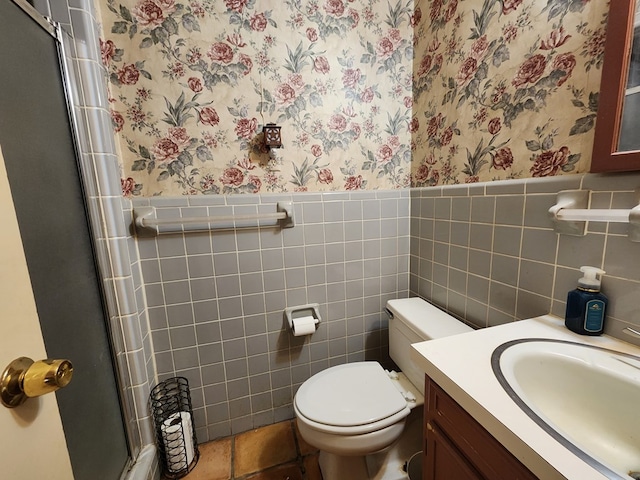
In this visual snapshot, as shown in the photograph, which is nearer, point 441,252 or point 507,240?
point 507,240

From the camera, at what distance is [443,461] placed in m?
0.70

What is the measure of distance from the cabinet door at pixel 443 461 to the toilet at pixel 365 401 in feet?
0.75

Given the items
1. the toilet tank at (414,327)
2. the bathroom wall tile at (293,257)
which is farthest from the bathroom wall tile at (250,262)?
the toilet tank at (414,327)

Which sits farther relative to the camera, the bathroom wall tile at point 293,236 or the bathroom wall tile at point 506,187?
the bathroom wall tile at point 293,236

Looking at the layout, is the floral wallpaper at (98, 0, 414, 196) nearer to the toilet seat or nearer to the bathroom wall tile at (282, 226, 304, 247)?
the bathroom wall tile at (282, 226, 304, 247)

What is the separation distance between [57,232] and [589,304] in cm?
156

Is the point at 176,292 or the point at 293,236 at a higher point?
the point at 293,236

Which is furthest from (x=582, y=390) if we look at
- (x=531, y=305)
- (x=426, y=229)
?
(x=426, y=229)

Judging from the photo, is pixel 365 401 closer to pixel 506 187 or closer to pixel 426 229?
pixel 426 229

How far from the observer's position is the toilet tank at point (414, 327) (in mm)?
1093

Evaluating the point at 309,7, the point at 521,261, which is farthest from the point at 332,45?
the point at 521,261

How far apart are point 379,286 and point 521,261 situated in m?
0.74

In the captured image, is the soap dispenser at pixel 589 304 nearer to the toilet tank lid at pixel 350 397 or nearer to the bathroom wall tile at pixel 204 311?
the toilet tank lid at pixel 350 397

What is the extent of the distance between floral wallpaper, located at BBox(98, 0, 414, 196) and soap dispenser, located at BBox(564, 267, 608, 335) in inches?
36.9
